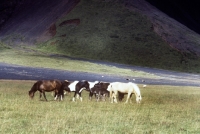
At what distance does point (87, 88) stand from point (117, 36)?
9708 cm

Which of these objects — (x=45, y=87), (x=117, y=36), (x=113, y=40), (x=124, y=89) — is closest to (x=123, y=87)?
(x=124, y=89)

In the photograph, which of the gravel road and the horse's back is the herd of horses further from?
the gravel road

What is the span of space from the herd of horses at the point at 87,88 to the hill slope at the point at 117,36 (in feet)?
265

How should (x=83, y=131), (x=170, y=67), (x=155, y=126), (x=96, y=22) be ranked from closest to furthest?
(x=83, y=131) < (x=155, y=126) < (x=170, y=67) < (x=96, y=22)

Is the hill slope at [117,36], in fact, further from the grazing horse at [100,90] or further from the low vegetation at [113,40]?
the grazing horse at [100,90]

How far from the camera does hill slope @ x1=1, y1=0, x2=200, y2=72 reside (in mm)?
116188

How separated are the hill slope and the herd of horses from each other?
80.7 m

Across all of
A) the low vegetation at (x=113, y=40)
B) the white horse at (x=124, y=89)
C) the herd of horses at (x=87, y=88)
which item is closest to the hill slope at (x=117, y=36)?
the low vegetation at (x=113, y=40)

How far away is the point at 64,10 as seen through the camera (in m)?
148

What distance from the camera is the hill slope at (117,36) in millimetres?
116188

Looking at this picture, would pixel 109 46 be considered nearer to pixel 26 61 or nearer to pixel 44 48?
pixel 44 48

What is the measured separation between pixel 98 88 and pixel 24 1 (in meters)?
158

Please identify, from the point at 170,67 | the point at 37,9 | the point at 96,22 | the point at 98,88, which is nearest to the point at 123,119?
the point at 98,88

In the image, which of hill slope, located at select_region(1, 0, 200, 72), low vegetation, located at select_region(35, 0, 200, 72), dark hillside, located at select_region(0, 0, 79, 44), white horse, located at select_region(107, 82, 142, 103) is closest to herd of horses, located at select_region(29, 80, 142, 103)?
white horse, located at select_region(107, 82, 142, 103)
